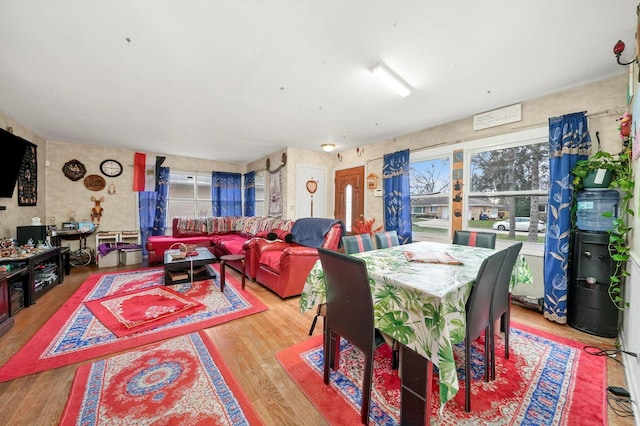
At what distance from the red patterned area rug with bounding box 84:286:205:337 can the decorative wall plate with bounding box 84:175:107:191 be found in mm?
3248

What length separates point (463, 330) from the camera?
46.3 inches

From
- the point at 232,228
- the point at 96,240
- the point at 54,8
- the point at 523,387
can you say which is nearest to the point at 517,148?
the point at 523,387

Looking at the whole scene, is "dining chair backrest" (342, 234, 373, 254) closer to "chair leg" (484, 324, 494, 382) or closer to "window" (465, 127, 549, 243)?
"chair leg" (484, 324, 494, 382)

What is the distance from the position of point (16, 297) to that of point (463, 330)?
411cm

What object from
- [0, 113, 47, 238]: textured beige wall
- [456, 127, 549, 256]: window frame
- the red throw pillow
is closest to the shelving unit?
[0, 113, 47, 238]: textured beige wall

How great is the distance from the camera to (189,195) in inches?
244

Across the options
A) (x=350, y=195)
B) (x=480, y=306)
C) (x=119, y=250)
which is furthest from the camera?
(x=350, y=195)

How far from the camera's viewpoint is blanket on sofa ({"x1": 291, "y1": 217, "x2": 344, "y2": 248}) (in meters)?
3.50

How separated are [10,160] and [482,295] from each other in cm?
547

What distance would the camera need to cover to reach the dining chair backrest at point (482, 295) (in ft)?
4.10

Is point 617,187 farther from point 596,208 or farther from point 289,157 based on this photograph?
point 289,157

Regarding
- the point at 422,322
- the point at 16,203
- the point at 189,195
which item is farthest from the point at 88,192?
the point at 422,322

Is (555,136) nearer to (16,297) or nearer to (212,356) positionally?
(212,356)

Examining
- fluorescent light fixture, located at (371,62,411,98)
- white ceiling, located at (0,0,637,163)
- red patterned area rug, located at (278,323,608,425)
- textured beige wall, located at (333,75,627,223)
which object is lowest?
red patterned area rug, located at (278,323,608,425)
